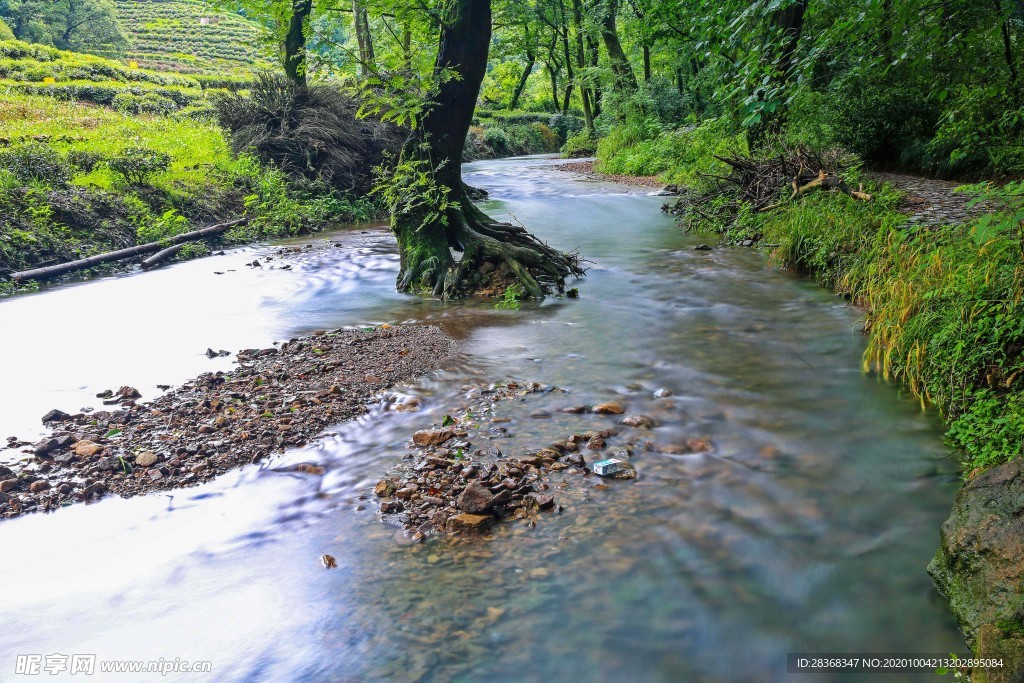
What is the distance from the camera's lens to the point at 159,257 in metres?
13.1

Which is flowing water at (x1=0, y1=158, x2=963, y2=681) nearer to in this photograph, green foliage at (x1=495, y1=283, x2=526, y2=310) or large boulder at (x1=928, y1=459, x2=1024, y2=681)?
large boulder at (x1=928, y1=459, x2=1024, y2=681)

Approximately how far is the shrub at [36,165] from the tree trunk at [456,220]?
8.22 metres

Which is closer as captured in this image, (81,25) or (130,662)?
(130,662)

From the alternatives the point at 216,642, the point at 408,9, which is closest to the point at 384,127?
the point at 408,9

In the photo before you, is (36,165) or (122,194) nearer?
(36,165)

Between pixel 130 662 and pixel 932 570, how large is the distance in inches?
159

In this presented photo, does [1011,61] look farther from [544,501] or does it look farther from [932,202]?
[544,501]

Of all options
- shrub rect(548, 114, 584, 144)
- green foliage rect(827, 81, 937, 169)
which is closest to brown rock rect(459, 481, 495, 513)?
green foliage rect(827, 81, 937, 169)

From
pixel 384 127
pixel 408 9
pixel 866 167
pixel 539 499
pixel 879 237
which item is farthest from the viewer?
pixel 384 127

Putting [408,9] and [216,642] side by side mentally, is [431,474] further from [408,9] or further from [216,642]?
[408,9]

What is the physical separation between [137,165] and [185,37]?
6765 cm

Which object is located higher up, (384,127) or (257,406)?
(384,127)

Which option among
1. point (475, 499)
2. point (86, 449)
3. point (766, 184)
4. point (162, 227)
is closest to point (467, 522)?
point (475, 499)

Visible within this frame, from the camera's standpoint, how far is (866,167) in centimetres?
1497
